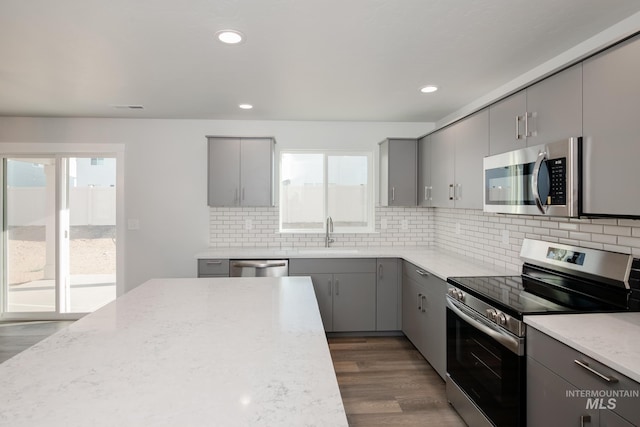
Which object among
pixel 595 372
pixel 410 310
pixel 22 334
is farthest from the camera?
pixel 22 334

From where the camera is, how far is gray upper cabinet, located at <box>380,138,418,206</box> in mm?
4215

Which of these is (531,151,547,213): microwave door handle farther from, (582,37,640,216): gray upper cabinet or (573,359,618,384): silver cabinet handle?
(573,359,618,384): silver cabinet handle

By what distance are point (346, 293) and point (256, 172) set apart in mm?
1675

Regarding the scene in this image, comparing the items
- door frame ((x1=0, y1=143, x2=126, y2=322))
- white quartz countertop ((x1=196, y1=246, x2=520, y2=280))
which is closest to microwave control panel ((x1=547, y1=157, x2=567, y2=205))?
white quartz countertop ((x1=196, y1=246, x2=520, y2=280))

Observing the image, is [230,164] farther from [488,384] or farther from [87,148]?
[488,384]

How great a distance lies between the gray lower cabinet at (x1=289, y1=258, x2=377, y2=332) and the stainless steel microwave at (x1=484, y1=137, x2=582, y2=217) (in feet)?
5.67

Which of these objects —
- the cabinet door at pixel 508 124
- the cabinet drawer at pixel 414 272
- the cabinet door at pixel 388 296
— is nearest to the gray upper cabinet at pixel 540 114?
the cabinet door at pixel 508 124

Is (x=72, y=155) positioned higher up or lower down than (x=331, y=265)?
higher up

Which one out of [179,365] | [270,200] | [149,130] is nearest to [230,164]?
[270,200]

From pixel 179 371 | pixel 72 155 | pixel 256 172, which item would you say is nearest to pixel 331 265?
pixel 256 172

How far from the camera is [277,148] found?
4488mm

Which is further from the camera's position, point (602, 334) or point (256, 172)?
point (256, 172)

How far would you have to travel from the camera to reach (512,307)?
1.83 meters

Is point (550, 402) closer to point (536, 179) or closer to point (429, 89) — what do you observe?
point (536, 179)
